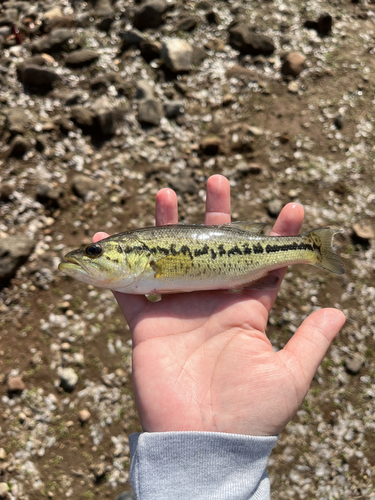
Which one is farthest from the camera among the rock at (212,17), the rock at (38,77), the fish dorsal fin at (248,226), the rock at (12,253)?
the rock at (212,17)

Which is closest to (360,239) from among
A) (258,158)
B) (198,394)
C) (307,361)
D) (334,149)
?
(334,149)

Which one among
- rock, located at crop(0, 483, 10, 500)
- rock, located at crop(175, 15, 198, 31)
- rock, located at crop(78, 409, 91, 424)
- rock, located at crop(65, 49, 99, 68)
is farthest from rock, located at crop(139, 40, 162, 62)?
rock, located at crop(0, 483, 10, 500)

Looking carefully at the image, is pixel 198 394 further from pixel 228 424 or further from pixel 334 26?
pixel 334 26

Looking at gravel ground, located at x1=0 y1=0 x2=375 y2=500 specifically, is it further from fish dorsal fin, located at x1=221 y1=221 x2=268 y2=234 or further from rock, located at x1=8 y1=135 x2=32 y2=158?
fish dorsal fin, located at x1=221 y1=221 x2=268 y2=234

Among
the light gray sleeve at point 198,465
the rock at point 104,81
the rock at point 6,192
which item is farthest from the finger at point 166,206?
the rock at point 104,81

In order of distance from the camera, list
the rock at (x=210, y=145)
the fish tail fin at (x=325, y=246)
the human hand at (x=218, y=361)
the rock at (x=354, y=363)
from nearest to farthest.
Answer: the human hand at (x=218, y=361), the fish tail fin at (x=325, y=246), the rock at (x=354, y=363), the rock at (x=210, y=145)

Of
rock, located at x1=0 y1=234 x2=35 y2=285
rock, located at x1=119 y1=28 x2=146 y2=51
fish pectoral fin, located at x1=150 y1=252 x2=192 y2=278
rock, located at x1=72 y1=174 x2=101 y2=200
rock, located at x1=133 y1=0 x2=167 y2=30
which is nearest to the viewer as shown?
fish pectoral fin, located at x1=150 y1=252 x2=192 y2=278

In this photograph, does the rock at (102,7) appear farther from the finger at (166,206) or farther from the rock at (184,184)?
the finger at (166,206)
